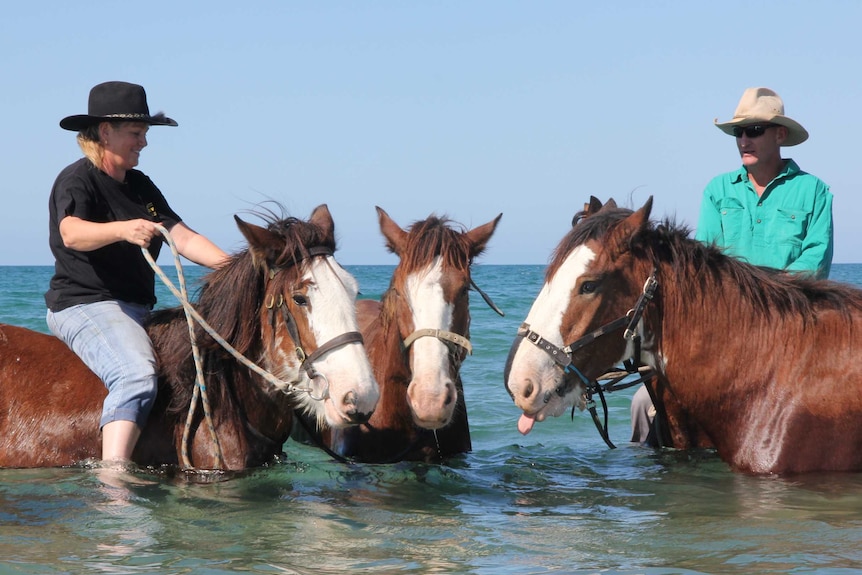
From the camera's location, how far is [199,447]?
492 centimetres

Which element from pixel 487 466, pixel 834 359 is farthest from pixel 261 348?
pixel 834 359

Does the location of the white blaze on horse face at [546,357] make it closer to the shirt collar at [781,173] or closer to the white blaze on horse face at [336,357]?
the white blaze on horse face at [336,357]

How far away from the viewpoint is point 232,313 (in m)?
4.84

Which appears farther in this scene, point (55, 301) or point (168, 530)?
point (55, 301)

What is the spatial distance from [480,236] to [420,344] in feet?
3.02

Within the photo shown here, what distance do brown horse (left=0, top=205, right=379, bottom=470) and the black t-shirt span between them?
0.29m

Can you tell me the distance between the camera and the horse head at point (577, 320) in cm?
461

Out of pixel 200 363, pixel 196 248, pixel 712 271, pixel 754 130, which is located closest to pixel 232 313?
pixel 200 363

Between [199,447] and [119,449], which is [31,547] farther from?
[199,447]

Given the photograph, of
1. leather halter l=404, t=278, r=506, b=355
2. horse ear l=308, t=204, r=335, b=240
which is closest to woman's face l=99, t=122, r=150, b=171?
horse ear l=308, t=204, r=335, b=240

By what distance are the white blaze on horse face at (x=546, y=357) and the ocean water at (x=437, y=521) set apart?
1.92 feet

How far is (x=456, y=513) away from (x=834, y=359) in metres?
2.03

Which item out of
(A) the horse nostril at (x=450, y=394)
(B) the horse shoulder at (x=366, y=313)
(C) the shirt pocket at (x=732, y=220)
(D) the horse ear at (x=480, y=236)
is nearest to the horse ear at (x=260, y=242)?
(A) the horse nostril at (x=450, y=394)

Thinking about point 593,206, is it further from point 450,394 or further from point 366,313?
point 366,313
